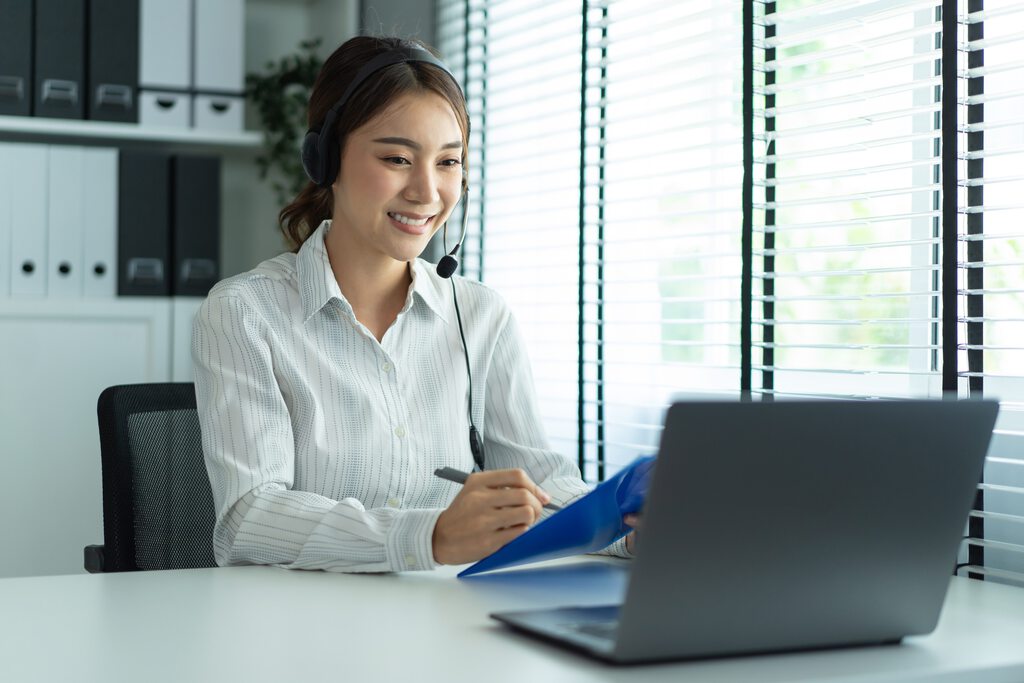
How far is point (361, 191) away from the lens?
155 cm

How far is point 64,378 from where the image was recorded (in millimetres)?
2699

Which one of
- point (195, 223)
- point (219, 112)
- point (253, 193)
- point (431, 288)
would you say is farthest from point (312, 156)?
point (253, 193)

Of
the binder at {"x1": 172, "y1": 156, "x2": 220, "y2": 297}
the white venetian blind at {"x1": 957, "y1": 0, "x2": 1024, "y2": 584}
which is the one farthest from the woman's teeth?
the binder at {"x1": 172, "y1": 156, "x2": 220, "y2": 297}

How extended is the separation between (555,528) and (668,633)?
276mm

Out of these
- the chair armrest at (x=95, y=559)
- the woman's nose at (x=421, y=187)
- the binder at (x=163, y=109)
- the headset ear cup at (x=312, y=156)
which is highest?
the binder at (x=163, y=109)

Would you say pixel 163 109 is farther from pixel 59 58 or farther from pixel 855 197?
pixel 855 197

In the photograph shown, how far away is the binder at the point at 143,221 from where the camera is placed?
271cm

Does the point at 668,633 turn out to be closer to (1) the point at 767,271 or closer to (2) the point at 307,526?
(2) the point at 307,526

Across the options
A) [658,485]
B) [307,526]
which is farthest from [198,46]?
[658,485]

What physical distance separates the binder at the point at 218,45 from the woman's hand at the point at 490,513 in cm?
195

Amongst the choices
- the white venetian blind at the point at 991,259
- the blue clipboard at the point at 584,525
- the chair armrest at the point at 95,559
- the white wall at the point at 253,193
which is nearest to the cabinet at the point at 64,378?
the white wall at the point at 253,193

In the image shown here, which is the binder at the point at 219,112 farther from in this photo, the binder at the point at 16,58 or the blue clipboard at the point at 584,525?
the blue clipboard at the point at 584,525

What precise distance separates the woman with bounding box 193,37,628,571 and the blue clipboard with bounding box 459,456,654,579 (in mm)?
160

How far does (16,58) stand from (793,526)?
237 cm
